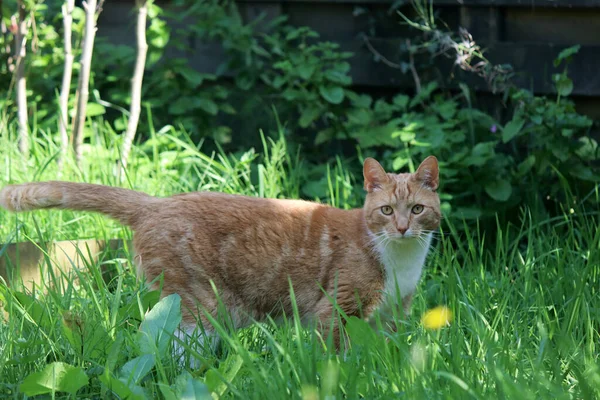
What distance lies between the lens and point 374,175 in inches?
132

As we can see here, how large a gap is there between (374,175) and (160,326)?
1.25m

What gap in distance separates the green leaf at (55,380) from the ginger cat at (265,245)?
0.71 m

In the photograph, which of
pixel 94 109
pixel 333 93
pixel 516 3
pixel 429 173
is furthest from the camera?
pixel 94 109

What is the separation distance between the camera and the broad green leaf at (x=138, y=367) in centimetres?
234

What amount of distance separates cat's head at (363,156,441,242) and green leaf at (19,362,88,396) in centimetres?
135

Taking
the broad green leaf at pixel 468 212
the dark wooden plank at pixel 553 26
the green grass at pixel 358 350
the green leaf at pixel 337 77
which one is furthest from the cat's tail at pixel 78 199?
the dark wooden plank at pixel 553 26

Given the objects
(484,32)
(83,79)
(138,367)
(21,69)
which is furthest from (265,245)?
(21,69)

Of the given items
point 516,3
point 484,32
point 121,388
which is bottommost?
point 121,388

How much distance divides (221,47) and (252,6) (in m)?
0.38

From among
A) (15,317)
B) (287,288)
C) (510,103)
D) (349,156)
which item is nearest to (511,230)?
(510,103)

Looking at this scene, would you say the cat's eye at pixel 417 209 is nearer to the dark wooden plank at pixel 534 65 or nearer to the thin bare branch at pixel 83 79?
the dark wooden plank at pixel 534 65

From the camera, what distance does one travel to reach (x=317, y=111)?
16.7 ft

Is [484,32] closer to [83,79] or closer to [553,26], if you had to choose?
[553,26]

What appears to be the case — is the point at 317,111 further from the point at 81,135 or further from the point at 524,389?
the point at 524,389
